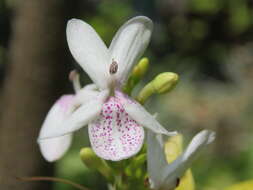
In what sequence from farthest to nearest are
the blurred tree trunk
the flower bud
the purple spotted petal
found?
the blurred tree trunk
the flower bud
the purple spotted petal

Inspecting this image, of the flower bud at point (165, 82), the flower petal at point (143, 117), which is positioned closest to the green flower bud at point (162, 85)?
the flower bud at point (165, 82)

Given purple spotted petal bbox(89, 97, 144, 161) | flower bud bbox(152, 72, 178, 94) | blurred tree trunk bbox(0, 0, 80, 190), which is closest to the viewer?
purple spotted petal bbox(89, 97, 144, 161)

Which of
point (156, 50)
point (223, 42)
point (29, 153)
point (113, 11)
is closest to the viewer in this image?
point (29, 153)

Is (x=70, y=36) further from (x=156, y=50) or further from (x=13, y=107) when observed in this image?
(x=156, y=50)

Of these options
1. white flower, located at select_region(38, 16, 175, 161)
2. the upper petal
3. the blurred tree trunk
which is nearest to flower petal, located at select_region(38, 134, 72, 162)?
the upper petal

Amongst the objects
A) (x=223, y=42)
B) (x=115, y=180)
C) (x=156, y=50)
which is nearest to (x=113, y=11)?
(x=156, y=50)

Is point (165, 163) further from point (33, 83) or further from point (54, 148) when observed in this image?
point (33, 83)

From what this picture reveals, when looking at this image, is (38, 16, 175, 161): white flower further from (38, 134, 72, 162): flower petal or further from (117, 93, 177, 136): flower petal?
(38, 134, 72, 162): flower petal
